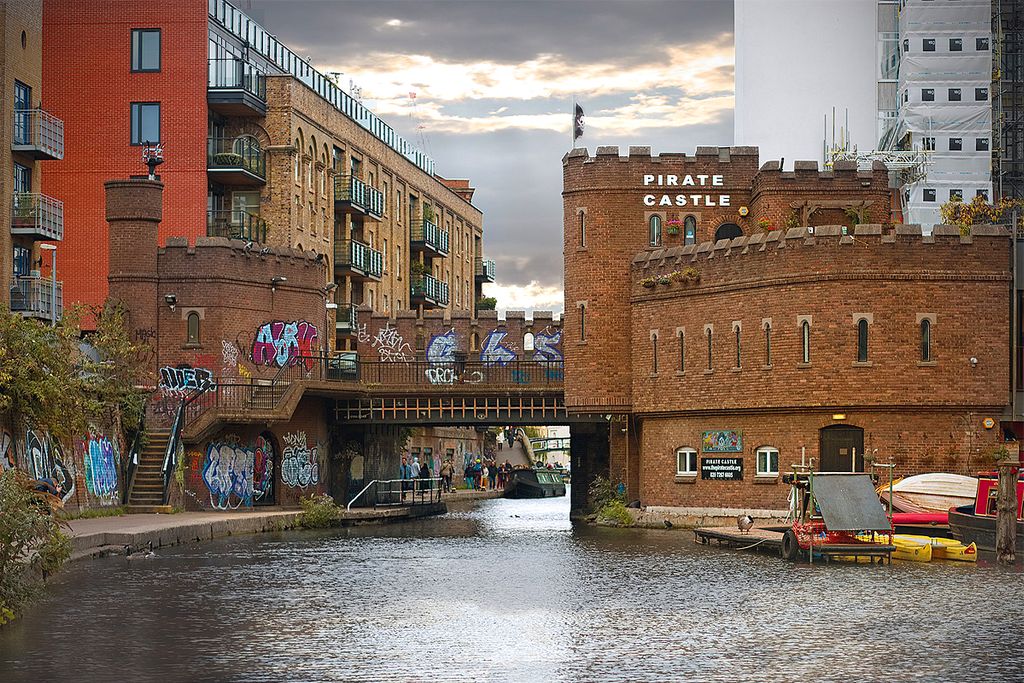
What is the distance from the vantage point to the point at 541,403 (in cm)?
5766

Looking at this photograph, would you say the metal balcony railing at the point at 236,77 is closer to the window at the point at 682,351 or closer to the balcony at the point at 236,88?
the balcony at the point at 236,88

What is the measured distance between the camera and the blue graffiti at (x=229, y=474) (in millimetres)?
51938

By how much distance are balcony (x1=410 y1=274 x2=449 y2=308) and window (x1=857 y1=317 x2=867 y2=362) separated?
Result: 1938 inches

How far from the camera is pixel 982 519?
3812cm

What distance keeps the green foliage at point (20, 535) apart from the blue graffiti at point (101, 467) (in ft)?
67.2

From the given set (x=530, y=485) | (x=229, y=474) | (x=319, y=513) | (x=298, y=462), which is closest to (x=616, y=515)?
(x=319, y=513)

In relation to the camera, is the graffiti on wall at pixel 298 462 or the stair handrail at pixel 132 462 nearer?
the stair handrail at pixel 132 462

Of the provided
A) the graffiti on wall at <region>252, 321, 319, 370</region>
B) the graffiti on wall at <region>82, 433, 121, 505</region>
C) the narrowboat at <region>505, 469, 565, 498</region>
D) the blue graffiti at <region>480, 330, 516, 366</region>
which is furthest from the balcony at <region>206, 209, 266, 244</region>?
the narrowboat at <region>505, 469, 565, 498</region>

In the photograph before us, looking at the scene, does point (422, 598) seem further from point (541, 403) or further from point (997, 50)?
point (997, 50)

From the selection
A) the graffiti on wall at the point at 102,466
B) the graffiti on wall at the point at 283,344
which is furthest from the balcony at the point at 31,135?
the graffiti on wall at the point at 102,466

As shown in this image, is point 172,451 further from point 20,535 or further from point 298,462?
point 20,535

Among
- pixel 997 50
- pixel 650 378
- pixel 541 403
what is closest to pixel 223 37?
pixel 541 403

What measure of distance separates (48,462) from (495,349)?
2288cm

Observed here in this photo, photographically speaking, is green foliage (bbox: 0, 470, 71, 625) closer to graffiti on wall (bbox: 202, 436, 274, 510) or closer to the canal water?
the canal water
